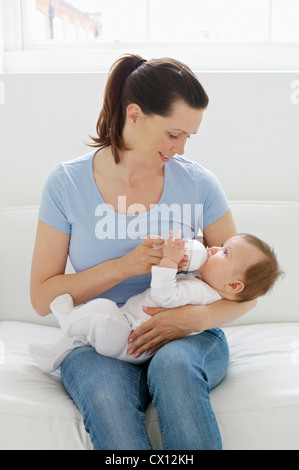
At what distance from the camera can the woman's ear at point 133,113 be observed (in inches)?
60.0

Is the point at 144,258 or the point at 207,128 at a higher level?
the point at 207,128

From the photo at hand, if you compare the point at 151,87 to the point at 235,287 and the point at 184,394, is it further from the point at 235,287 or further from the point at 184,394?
the point at 184,394

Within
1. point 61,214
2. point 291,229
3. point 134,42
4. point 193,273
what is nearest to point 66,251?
point 61,214

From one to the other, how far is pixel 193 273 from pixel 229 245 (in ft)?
0.52

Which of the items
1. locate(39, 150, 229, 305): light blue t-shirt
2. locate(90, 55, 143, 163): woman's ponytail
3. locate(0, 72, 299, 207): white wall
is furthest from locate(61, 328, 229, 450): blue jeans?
locate(0, 72, 299, 207): white wall

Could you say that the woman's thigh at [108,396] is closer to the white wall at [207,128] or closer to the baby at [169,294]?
the baby at [169,294]

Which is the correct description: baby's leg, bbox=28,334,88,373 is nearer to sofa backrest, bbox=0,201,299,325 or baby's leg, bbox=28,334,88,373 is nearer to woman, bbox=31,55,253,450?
woman, bbox=31,55,253,450

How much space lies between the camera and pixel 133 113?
154 centimetres

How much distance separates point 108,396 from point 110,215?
1.78 ft

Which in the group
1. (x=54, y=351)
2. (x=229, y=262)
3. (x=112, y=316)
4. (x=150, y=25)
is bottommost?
(x=54, y=351)

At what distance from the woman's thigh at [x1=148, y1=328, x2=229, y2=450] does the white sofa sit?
0.37 feet

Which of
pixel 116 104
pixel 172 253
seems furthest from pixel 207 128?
pixel 172 253

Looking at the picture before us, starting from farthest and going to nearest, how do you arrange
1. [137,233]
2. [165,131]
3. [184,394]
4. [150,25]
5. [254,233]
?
[150,25] → [254,233] → [137,233] → [165,131] → [184,394]

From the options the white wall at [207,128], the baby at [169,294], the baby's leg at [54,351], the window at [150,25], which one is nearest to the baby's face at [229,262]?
the baby at [169,294]
